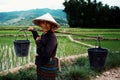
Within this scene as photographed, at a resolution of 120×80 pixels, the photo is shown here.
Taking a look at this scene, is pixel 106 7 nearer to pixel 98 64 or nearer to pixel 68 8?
pixel 68 8

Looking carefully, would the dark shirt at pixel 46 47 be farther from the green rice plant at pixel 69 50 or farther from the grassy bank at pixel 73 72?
the green rice plant at pixel 69 50

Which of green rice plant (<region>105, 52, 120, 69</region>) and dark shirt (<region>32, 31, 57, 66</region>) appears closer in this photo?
dark shirt (<region>32, 31, 57, 66</region>)

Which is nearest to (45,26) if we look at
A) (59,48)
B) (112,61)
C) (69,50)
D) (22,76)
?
(22,76)

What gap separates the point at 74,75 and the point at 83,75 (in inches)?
9.1

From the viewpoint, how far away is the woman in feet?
12.2

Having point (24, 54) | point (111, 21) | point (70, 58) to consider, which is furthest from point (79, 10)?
point (24, 54)

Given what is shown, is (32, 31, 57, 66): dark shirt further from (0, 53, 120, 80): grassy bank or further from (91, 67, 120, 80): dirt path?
(91, 67, 120, 80): dirt path

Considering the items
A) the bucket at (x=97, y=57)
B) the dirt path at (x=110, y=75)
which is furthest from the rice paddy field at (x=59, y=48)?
the dirt path at (x=110, y=75)

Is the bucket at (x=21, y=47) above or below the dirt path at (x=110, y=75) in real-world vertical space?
above

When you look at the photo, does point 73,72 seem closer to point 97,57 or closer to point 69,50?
point 97,57

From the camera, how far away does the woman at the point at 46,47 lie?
→ 3.71 m

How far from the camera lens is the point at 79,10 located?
54.2 metres

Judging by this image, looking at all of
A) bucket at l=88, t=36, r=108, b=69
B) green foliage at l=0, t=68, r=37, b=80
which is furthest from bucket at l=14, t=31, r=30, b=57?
bucket at l=88, t=36, r=108, b=69

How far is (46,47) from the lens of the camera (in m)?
3.70
